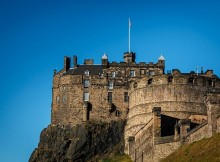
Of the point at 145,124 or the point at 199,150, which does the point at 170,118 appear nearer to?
the point at 145,124

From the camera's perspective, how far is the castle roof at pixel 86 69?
104m

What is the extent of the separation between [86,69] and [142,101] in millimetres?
15295

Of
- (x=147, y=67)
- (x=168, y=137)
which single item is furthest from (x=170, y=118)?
(x=147, y=67)

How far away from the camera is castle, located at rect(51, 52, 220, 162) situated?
76.6 meters

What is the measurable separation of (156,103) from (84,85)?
1553cm

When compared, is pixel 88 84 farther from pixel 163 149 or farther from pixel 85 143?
pixel 163 149

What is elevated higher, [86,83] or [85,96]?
[86,83]

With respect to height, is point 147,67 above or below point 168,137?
above

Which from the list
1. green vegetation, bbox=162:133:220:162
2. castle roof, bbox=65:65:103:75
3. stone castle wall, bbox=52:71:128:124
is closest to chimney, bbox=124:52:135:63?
castle roof, bbox=65:65:103:75

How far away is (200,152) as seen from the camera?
64688 mm

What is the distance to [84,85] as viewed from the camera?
102250 mm

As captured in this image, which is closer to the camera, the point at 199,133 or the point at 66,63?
the point at 199,133

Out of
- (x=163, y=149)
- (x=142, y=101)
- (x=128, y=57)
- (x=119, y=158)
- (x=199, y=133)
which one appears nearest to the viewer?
(x=199, y=133)

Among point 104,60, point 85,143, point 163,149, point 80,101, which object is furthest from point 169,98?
point 104,60
